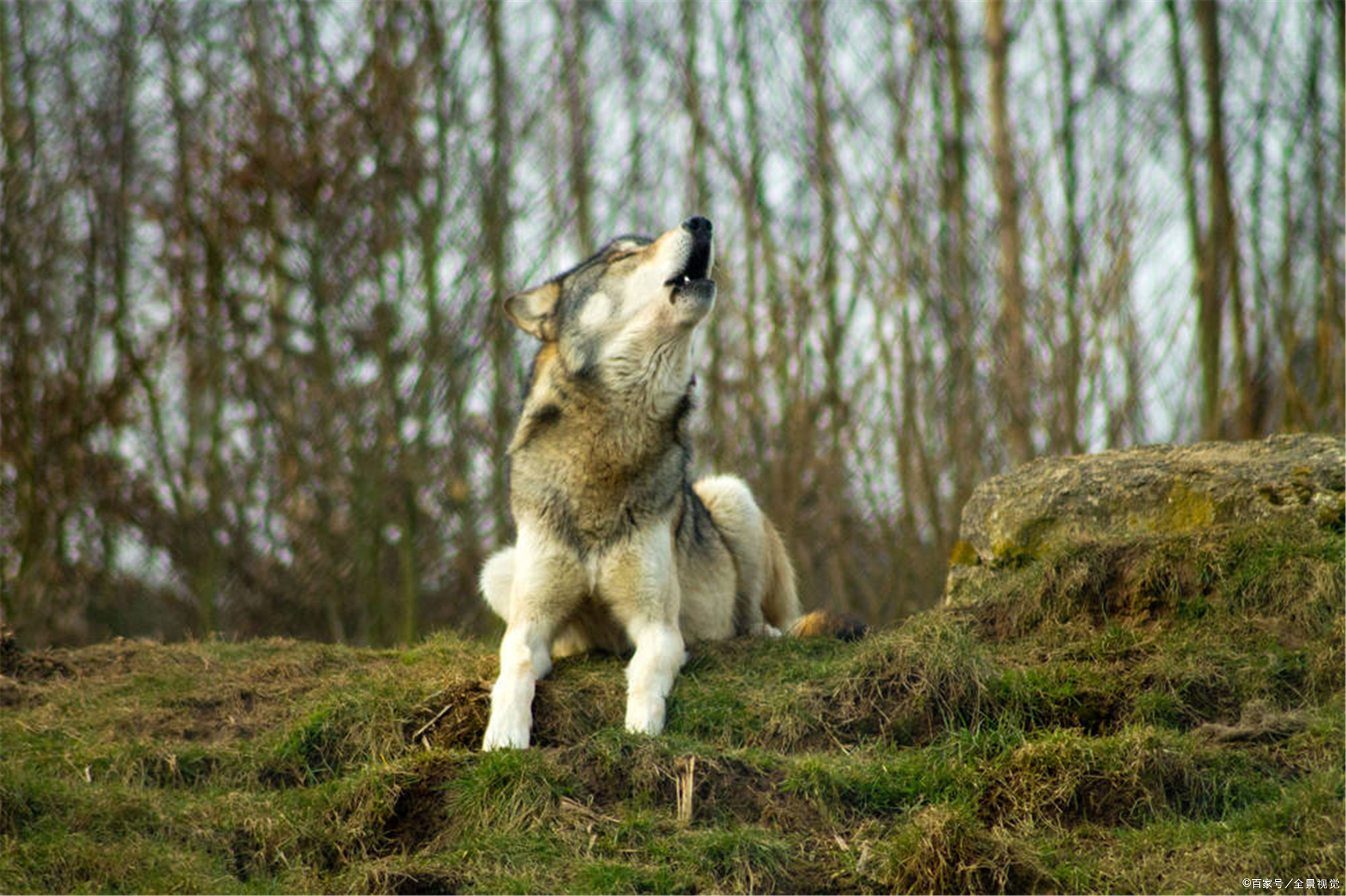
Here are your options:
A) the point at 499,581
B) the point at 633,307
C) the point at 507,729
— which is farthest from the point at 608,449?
the point at 507,729

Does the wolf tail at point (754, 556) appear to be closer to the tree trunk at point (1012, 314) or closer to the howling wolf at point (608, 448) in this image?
the howling wolf at point (608, 448)

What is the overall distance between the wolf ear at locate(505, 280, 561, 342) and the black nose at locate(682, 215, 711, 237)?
0.89 metres

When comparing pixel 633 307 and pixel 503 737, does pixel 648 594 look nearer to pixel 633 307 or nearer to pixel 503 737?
pixel 503 737

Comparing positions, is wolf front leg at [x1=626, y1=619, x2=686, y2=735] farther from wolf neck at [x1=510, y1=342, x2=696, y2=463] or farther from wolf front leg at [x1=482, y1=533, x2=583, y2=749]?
wolf neck at [x1=510, y1=342, x2=696, y2=463]

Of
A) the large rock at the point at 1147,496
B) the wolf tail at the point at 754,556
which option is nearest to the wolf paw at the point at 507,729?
the wolf tail at the point at 754,556

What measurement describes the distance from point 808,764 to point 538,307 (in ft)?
9.58

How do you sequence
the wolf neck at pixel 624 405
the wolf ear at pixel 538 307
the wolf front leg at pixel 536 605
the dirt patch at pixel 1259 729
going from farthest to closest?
the wolf ear at pixel 538 307
the wolf neck at pixel 624 405
the wolf front leg at pixel 536 605
the dirt patch at pixel 1259 729

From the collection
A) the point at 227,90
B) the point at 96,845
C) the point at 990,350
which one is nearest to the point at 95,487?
the point at 227,90

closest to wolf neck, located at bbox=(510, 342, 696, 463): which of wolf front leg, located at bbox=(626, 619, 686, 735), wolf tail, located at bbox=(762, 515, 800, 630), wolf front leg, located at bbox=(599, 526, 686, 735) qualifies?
wolf front leg, located at bbox=(599, 526, 686, 735)

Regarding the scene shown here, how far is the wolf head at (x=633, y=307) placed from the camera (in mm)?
6117

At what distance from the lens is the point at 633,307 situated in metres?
6.27

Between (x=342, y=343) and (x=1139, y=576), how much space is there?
33.7 feet

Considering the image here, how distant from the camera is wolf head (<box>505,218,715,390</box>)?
6.12 m

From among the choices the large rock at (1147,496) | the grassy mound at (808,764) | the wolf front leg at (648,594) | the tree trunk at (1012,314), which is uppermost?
the tree trunk at (1012,314)
